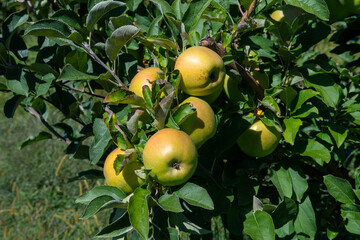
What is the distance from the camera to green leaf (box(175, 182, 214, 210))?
757mm

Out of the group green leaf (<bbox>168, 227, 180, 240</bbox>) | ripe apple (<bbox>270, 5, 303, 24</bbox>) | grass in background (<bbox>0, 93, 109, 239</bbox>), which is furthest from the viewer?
grass in background (<bbox>0, 93, 109, 239</bbox>)

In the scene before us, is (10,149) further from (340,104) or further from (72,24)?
(340,104)

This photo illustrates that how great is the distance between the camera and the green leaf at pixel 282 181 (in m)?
0.92

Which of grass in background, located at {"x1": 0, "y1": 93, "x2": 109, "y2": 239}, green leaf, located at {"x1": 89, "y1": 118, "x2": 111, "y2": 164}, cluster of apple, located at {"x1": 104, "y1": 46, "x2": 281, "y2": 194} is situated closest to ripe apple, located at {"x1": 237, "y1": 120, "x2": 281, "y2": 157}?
cluster of apple, located at {"x1": 104, "y1": 46, "x2": 281, "y2": 194}

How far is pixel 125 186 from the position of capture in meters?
0.84

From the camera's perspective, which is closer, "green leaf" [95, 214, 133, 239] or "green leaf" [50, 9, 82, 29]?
"green leaf" [95, 214, 133, 239]

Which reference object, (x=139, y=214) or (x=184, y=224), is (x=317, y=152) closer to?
(x=184, y=224)

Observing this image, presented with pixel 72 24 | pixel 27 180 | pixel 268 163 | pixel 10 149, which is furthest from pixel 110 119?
pixel 10 149

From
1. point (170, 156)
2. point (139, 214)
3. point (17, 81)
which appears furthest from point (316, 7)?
point (17, 81)

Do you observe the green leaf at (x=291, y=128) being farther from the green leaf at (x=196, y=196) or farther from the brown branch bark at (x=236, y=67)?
the green leaf at (x=196, y=196)

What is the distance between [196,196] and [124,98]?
0.23m

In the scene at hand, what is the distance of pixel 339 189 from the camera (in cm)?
97

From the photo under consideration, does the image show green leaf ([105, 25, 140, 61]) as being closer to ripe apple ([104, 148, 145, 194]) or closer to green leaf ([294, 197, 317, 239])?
ripe apple ([104, 148, 145, 194])

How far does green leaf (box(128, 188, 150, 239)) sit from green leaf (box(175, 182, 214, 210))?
0.28 feet
